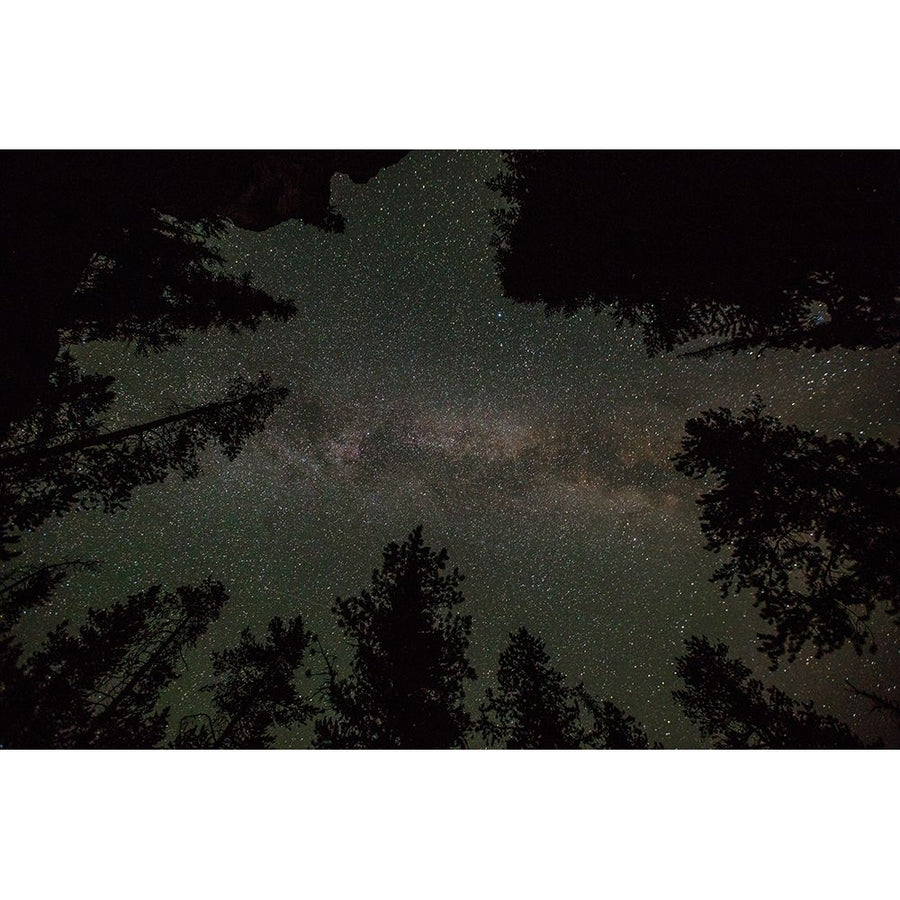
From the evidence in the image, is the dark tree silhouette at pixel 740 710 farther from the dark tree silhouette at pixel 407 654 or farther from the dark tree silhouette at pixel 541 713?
the dark tree silhouette at pixel 407 654

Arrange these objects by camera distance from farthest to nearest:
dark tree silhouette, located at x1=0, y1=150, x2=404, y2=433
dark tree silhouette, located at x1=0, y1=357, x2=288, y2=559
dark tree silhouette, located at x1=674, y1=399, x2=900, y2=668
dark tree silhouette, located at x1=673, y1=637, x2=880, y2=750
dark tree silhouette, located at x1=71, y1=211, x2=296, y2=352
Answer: dark tree silhouette, located at x1=71, y1=211, x2=296, y2=352 → dark tree silhouette, located at x1=0, y1=357, x2=288, y2=559 → dark tree silhouette, located at x1=673, y1=637, x2=880, y2=750 → dark tree silhouette, located at x1=674, y1=399, x2=900, y2=668 → dark tree silhouette, located at x1=0, y1=150, x2=404, y2=433

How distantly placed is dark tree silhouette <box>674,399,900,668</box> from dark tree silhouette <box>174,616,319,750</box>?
4.91 meters

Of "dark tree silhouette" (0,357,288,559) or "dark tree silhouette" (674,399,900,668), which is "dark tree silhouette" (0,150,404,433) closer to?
"dark tree silhouette" (0,357,288,559)

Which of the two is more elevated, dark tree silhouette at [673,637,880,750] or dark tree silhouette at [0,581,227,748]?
dark tree silhouette at [0,581,227,748]

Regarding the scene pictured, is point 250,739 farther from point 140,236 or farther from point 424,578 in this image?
point 140,236

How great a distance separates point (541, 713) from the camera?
379 centimetres

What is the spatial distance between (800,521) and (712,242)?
3002mm

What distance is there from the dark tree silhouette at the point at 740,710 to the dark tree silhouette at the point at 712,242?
3.63m

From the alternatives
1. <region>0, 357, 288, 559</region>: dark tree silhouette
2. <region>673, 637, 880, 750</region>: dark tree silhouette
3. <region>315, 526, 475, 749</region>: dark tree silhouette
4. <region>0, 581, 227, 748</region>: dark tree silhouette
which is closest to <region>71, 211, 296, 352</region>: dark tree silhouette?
<region>0, 357, 288, 559</region>: dark tree silhouette

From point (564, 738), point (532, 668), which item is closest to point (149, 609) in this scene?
point (532, 668)

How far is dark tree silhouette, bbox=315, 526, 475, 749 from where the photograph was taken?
3748 mm

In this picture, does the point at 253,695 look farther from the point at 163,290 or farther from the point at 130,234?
the point at 130,234

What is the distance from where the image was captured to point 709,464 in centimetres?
381
